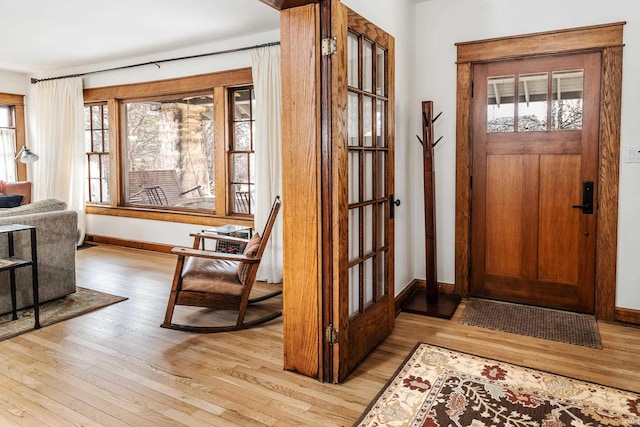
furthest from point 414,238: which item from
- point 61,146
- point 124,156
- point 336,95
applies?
point 61,146

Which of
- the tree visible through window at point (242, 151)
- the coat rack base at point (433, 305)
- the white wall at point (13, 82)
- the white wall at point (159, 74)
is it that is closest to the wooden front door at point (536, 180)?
the coat rack base at point (433, 305)

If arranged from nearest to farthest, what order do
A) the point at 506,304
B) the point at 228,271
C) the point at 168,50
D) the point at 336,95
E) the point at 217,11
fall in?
1. the point at 336,95
2. the point at 228,271
3. the point at 506,304
4. the point at 217,11
5. the point at 168,50

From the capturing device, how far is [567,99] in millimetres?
3676

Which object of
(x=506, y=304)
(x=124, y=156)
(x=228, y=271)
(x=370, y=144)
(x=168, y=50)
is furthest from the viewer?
(x=124, y=156)

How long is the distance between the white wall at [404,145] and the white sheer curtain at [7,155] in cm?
616

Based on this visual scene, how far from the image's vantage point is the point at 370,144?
3.00m

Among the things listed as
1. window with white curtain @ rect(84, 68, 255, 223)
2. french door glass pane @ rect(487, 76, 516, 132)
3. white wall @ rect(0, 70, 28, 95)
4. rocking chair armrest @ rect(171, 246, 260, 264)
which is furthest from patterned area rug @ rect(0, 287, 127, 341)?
white wall @ rect(0, 70, 28, 95)

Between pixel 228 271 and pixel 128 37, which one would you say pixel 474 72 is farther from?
pixel 128 37

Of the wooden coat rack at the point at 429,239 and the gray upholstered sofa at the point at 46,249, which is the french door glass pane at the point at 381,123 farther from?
the gray upholstered sofa at the point at 46,249

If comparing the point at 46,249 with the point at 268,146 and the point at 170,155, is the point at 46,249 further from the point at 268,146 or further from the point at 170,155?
the point at 170,155

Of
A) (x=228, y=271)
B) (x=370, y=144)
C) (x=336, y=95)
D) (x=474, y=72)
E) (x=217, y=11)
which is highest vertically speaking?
(x=217, y=11)

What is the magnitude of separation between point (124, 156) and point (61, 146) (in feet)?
3.54

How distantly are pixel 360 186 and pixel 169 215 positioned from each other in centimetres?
384

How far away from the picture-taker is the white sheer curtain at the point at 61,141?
6.61 meters
